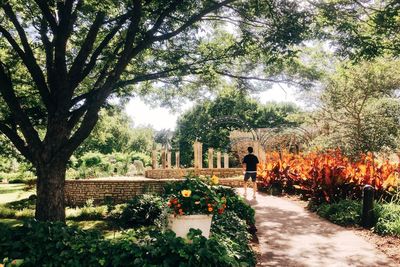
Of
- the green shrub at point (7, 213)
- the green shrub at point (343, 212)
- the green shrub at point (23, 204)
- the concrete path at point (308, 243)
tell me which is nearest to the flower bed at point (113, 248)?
the concrete path at point (308, 243)

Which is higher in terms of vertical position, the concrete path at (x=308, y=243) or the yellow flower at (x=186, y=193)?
the yellow flower at (x=186, y=193)

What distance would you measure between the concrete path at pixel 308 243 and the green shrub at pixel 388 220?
22.6 inches

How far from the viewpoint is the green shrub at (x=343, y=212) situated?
8.88 metres

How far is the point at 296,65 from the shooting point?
11523mm

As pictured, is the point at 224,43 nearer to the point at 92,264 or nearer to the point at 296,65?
the point at 296,65

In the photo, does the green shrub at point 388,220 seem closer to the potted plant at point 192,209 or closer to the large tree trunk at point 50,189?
the potted plant at point 192,209

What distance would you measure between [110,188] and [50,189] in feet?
20.7

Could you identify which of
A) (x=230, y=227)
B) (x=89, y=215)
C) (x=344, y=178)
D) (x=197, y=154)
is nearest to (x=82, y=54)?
(x=89, y=215)

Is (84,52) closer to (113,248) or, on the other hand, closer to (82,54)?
(82,54)

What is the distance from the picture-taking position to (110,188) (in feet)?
49.7

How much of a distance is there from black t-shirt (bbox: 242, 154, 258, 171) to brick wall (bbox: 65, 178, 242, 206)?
3156 millimetres

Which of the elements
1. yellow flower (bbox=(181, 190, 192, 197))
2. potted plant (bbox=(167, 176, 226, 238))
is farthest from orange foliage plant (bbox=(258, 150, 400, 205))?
yellow flower (bbox=(181, 190, 192, 197))

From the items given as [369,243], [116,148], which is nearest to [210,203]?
[369,243]

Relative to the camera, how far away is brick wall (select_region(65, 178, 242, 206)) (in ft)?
47.5
